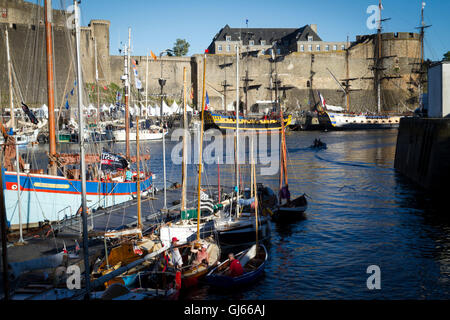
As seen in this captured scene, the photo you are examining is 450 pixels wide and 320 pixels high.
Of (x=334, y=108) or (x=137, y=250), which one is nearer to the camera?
(x=137, y=250)

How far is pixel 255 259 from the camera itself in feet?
61.7

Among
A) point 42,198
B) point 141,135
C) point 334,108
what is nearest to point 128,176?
point 42,198

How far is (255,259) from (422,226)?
1142 centimetres

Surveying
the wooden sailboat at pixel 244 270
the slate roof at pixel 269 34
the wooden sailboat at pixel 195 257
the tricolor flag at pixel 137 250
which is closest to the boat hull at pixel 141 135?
the slate roof at pixel 269 34

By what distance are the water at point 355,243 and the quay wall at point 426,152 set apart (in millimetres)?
1139

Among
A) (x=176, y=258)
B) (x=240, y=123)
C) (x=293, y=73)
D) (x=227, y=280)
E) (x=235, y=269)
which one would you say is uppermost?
(x=293, y=73)

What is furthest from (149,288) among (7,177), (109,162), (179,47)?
(179,47)

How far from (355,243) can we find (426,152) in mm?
14999

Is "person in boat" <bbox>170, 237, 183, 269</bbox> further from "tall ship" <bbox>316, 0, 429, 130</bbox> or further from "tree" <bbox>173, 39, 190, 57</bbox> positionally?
"tree" <bbox>173, 39, 190, 57</bbox>

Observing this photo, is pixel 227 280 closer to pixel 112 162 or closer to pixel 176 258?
pixel 176 258

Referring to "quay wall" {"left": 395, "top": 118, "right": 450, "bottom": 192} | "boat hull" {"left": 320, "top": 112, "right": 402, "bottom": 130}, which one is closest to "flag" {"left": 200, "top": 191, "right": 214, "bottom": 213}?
"quay wall" {"left": 395, "top": 118, "right": 450, "bottom": 192}

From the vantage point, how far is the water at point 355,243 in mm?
17016

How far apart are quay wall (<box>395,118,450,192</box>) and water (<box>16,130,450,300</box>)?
114 centimetres

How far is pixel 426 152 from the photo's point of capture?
1356 inches
